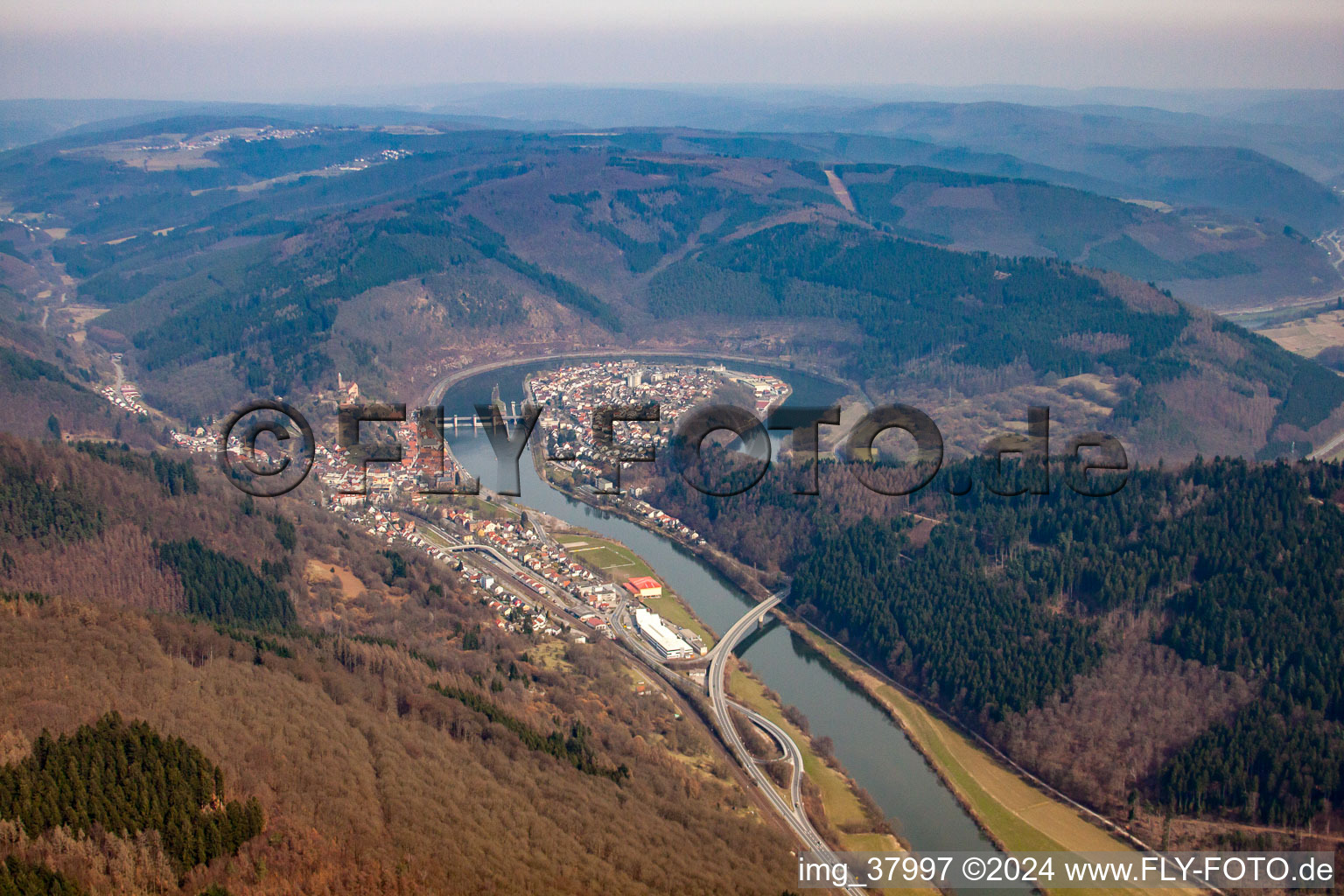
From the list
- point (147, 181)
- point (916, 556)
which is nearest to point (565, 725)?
point (916, 556)

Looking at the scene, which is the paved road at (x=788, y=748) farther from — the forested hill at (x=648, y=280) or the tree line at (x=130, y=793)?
the forested hill at (x=648, y=280)

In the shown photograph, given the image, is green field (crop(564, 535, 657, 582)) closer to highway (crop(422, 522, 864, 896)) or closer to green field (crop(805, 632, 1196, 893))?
highway (crop(422, 522, 864, 896))

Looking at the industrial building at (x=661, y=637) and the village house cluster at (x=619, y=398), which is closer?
the industrial building at (x=661, y=637)

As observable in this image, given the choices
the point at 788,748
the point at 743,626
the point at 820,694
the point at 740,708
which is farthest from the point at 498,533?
the point at 788,748

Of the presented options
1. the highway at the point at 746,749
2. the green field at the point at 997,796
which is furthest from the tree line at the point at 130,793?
the green field at the point at 997,796

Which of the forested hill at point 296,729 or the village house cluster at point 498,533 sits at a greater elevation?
the forested hill at point 296,729

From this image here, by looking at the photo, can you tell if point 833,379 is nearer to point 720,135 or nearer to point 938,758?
point 938,758
